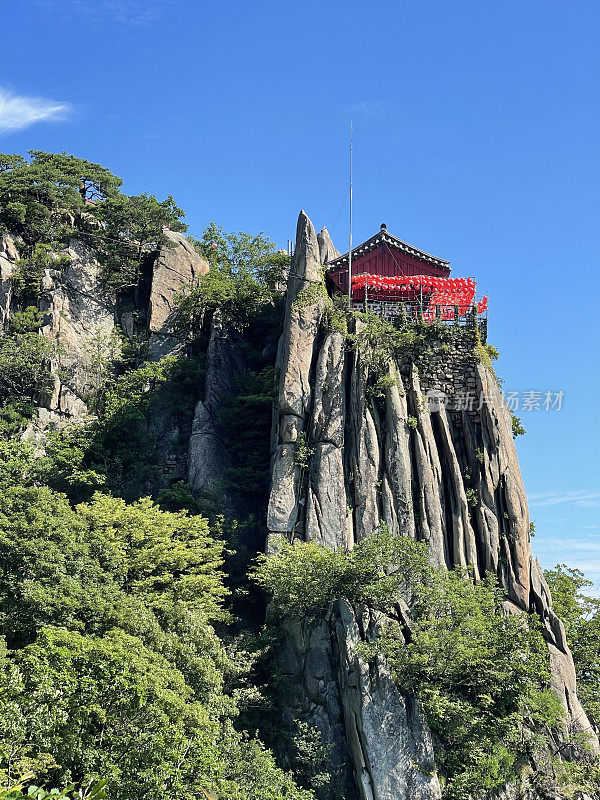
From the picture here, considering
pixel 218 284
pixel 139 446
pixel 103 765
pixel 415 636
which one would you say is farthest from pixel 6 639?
pixel 218 284

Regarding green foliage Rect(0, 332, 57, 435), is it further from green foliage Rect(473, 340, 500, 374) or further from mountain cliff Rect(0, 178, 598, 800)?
green foliage Rect(473, 340, 500, 374)

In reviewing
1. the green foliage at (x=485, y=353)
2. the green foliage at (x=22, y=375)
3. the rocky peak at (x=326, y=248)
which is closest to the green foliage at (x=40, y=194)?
the green foliage at (x=22, y=375)

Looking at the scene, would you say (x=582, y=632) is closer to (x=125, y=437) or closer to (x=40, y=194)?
(x=125, y=437)

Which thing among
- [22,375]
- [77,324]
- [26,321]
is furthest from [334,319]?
[26,321]

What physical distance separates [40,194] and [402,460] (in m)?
18.9

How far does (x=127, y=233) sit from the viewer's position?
1548 inches

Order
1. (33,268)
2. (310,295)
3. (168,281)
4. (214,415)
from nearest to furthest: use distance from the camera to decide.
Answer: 1. (310,295)
2. (214,415)
3. (33,268)
4. (168,281)

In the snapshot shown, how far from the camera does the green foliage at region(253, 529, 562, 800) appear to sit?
24766mm

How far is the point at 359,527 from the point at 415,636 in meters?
4.63

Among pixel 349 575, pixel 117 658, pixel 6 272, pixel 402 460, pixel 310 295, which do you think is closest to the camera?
pixel 117 658

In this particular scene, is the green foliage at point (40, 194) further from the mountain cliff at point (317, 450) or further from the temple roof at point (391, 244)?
the temple roof at point (391, 244)

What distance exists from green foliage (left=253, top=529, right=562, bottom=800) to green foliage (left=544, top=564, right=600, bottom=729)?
3970mm

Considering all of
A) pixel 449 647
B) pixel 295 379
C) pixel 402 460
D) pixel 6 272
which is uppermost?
pixel 6 272

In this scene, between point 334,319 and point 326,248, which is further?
point 326,248
